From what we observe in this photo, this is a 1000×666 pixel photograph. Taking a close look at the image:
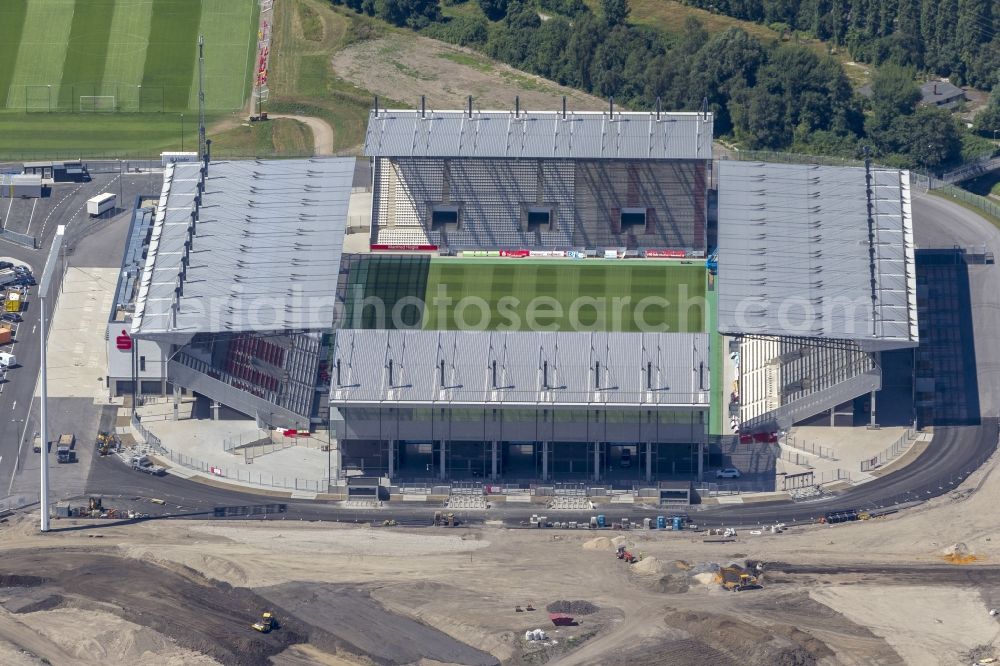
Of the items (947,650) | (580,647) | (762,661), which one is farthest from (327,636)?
(947,650)

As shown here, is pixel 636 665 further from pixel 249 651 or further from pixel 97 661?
pixel 97 661

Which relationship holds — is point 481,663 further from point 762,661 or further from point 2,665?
point 2,665

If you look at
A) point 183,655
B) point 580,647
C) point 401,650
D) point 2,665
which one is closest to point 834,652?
point 580,647

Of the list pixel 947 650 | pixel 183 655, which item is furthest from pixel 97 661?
pixel 947 650

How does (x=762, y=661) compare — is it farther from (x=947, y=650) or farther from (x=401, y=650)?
(x=401, y=650)

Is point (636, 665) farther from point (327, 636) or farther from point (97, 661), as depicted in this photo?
point (97, 661)

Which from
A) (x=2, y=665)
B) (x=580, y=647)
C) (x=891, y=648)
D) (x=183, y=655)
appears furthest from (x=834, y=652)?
(x=2, y=665)
